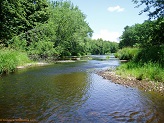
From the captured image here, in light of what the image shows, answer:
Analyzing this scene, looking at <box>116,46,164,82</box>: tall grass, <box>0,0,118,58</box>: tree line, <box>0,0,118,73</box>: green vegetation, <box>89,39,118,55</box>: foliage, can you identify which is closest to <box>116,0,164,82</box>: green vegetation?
<box>116,46,164,82</box>: tall grass

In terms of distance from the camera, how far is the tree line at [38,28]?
33812 millimetres

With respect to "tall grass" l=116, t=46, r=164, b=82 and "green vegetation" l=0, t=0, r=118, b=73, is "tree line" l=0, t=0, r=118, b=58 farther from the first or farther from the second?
"tall grass" l=116, t=46, r=164, b=82

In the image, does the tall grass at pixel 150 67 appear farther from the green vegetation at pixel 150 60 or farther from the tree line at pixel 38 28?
the tree line at pixel 38 28

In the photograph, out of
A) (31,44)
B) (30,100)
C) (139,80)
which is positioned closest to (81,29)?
(31,44)

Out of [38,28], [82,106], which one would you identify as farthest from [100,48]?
[82,106]

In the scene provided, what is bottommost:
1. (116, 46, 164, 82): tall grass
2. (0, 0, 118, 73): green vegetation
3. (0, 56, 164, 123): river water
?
(0, 56, 164, 123): river water

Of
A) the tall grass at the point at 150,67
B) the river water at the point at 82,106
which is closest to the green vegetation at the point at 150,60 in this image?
the tall grass at the point at 150,67

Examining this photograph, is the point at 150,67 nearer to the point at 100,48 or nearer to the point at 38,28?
the point at 38,28

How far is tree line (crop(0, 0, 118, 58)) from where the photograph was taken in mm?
33812

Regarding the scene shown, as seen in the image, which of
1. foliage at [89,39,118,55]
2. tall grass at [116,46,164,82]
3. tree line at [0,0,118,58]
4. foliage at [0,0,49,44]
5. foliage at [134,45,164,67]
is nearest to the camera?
tall grass at [116,46,164,82]

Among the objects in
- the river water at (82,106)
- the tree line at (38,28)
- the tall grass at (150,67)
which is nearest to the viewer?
the river water at (82,106)

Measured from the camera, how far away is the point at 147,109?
7777mm

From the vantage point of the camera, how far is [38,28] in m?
39.0

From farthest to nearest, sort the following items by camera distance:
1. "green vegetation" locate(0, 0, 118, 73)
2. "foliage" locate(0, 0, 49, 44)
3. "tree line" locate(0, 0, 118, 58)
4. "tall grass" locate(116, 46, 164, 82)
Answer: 1. "tree line" locate(0, 0, 118, 58)
2. "foliage" locate(0, 0, 49, 44)
3. "green vegetation" locate(0, 0, 118, 73)
4. "tall grass" locate(116, 46, 164, 82)
